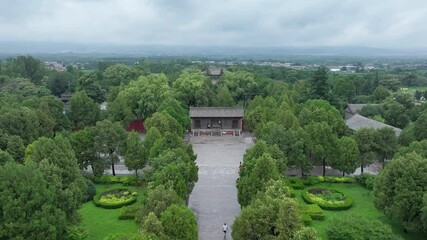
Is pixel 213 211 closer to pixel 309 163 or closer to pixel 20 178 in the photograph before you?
pixel 309 163

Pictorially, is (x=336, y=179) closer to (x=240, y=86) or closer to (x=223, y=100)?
(x=223, y=100)

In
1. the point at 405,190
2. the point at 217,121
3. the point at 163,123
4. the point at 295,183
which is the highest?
the point at 163,123

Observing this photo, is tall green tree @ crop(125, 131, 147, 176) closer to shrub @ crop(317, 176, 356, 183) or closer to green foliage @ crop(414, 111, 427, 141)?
shrub @ crop(317, 176, 356, 183)

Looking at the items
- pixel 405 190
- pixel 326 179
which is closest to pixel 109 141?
pixel 326 179

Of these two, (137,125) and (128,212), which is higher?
(128,212)

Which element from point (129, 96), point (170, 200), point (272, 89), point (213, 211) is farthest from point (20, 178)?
point (272, 89)

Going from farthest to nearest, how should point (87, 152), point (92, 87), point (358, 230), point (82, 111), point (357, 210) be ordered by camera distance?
point (92, 87) < point (82, 111) < point (87, 152) < point (357, 210) < point (358, 230)

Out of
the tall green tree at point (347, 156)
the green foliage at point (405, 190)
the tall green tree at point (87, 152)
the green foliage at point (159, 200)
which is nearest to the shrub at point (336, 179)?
the tall green tree at point (347, 156)

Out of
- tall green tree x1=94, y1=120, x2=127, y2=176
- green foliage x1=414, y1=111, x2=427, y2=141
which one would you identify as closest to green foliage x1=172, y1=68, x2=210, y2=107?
tall green tree x1=94, y1=120, x2=127, y2=176
